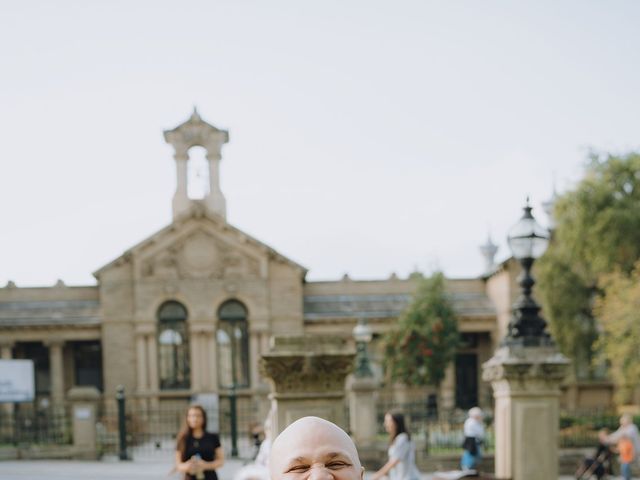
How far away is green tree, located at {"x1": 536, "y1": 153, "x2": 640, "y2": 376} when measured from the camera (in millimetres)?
29016

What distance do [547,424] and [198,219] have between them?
29.3 m

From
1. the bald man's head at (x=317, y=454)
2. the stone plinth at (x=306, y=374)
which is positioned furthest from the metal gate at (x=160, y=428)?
the bald man's head at (x=317, y=454)

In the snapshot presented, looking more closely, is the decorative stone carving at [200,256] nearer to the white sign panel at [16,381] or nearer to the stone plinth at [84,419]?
the white sign panel at [16,381]

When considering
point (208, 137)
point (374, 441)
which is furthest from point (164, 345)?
point (374, 441)

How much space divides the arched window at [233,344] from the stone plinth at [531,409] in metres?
28.5

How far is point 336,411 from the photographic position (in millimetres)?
8383

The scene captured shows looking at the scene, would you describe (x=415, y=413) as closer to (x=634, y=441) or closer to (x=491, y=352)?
(x=634, y=441)

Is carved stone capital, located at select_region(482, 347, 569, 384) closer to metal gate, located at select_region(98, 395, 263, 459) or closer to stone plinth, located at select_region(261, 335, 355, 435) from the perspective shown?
stone plinth, located at select_region(261, 335, 355, 435)

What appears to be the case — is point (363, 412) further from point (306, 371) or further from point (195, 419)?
point (195, 419)

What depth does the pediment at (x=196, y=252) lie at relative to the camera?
36.9 m

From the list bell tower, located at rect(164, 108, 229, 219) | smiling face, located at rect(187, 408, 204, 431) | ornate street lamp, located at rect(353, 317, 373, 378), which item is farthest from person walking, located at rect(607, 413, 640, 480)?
bell tower, located at rect(164, 108, 229, 219)

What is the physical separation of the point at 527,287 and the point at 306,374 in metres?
2.63

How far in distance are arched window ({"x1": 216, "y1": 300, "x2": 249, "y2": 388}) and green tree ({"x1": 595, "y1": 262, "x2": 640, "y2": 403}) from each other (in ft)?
51.4

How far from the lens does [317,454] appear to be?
2318 millimetres
